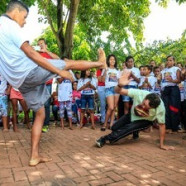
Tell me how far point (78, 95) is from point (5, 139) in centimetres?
371

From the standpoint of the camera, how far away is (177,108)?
6.81 metres

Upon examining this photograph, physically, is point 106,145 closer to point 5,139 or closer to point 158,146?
point 158,146

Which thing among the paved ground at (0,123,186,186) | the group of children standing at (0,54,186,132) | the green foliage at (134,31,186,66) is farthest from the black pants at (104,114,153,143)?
the green foliage at (134,31,186,66)

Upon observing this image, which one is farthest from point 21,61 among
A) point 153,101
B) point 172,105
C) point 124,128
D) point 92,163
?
point 172,105

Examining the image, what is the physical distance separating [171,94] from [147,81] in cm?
102

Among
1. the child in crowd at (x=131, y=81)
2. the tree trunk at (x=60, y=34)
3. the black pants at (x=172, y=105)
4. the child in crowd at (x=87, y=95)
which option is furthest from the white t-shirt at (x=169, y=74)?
the tree trunk at (x=60, y=34)

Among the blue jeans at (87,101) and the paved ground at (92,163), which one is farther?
the blue jeans at (87,101)

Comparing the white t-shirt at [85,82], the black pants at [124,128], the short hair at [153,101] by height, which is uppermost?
the white t-shirt at [85,82]

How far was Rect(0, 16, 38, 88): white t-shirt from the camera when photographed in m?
3.39

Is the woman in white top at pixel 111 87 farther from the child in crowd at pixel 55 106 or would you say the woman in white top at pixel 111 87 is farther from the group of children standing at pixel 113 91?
the child in crowd at pixel 55 106

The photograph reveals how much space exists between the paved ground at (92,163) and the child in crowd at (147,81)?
2173 mm

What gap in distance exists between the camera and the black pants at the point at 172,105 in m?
6.78

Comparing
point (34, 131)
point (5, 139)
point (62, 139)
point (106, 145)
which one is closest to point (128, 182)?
point (34, 131)

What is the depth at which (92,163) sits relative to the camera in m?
3.89
